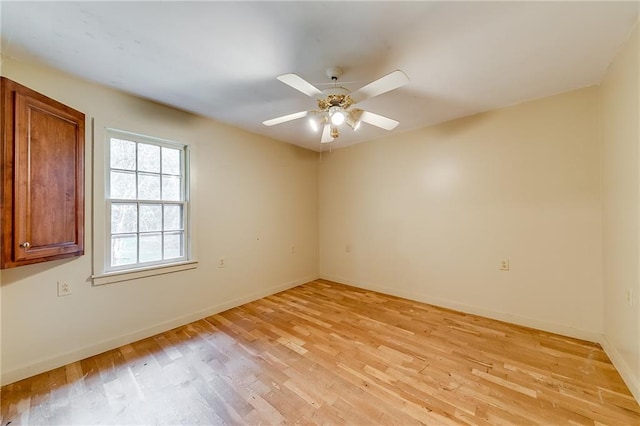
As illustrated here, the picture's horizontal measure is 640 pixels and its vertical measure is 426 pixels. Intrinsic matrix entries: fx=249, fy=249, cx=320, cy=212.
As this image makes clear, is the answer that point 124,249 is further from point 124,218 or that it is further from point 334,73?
point 334,73

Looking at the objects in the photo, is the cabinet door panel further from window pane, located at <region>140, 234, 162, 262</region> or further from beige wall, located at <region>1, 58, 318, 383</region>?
window pane, located at <region>140, 234, 162, 262</region>

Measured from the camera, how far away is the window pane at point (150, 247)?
2564 millimetres

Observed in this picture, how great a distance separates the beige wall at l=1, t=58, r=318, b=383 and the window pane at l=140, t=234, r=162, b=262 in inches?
8.9

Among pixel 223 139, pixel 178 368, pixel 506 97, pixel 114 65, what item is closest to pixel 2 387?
pixel 178 368

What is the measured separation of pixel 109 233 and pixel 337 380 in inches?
93.6

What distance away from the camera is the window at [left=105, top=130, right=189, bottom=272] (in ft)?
7.79

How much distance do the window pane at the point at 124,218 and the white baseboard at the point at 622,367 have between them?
13.6 feet

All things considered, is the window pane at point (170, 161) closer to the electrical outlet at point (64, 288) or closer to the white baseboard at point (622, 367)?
the electrical outlet at point (64, 288)

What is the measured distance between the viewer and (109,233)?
2.31m

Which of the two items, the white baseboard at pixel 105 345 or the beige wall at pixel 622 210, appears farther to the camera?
the white baseboard at pixel 105 345

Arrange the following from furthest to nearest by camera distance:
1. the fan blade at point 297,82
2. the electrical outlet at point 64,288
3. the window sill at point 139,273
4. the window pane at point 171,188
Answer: the window pane at point 171,188 → the window sill at point 139,273 → the electrical outlet at point 64,288 → the fan blade at point 297,82

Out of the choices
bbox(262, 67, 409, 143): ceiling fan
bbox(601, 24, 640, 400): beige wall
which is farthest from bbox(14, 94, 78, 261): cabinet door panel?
bbox(601, 24, 640, 400): beige wall

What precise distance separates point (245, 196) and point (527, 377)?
3.36 m

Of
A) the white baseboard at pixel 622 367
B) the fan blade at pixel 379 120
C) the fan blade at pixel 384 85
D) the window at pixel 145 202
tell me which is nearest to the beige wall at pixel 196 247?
the window at pixel 145 202
